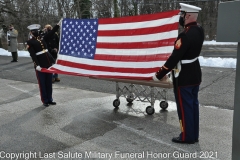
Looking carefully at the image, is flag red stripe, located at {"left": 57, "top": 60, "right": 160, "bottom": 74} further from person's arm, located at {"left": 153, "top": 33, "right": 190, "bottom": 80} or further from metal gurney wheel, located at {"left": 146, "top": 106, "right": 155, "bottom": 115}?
person's arm, located at {"left": 153, "top": 33, "right": 190, "bottom": 80}

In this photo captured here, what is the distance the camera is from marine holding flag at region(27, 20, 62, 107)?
5566 millimetres

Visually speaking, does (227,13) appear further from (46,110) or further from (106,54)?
(46,110)

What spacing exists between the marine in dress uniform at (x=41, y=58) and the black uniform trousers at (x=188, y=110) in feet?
10.6

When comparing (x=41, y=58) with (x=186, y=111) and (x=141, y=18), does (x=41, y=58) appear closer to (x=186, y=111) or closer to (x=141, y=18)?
(x=141, y=18)

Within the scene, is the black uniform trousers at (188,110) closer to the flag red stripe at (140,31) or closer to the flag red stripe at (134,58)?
the flag red stripe at (134,58)

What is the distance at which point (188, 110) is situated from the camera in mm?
3686

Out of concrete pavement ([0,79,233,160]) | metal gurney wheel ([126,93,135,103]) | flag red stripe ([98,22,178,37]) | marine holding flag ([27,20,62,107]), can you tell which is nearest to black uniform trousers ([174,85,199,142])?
concrete pavement ([0,79,233,160])

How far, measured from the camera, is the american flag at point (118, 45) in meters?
4.48

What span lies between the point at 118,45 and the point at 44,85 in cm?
204

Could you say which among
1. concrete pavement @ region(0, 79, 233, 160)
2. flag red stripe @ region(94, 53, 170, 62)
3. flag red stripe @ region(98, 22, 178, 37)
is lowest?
concrete pavement @ region(0, 79, 233, 160)

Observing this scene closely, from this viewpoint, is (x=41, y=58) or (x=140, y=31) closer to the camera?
(x=140, y=31)

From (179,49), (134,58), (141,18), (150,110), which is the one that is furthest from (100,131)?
(141,18)

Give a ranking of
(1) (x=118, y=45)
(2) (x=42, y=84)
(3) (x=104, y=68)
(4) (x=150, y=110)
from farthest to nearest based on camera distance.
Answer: (2) (x=42, y=84)
(3) (x=104, y=68)
(1) (x=118, y=45)
(4) (x=150, y=110)

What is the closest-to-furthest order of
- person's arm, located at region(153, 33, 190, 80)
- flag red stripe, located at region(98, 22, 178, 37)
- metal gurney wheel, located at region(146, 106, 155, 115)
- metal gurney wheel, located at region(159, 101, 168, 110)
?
1. person's arm, located at region(153, 33, 190, 80)
2. flag red stripe, located at region(98, 22, 178, 37)
3. metal gurney wheel, located at region(146, 106, 155, 115)
4. metal gurney wheel, located at region(159, 101, 168, 110)
